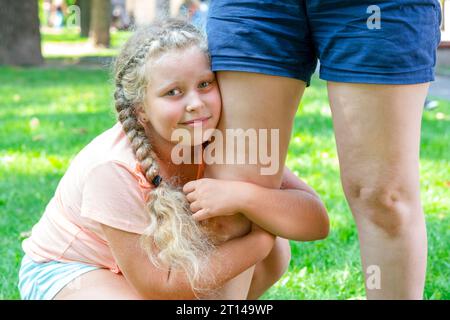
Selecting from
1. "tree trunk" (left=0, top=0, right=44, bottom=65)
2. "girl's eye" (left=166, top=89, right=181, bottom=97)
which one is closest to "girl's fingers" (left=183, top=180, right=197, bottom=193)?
"girl's eye" (left=166, top=89, right=181, bottom=97)

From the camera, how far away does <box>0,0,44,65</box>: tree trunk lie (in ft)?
35.2

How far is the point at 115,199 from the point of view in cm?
191

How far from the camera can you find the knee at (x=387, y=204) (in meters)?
1.79

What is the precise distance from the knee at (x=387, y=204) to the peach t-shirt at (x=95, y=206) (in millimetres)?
465

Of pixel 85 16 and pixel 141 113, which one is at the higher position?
pixel 141 113

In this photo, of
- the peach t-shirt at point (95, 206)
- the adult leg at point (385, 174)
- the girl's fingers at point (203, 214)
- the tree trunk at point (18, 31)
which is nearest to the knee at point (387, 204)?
the adult leg at point (385, 174)

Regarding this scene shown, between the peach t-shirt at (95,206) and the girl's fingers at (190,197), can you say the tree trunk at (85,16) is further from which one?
the girl's fingers at (190,197)

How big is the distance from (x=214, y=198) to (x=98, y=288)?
379 mm

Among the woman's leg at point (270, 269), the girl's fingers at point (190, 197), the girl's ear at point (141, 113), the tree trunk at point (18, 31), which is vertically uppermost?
the girl's ear at point (141, 113)

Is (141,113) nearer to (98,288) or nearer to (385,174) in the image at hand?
(98,288)

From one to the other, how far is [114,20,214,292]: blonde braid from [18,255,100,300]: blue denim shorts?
0.24 m

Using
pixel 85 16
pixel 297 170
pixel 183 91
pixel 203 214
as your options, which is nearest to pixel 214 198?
pixel 203 214
